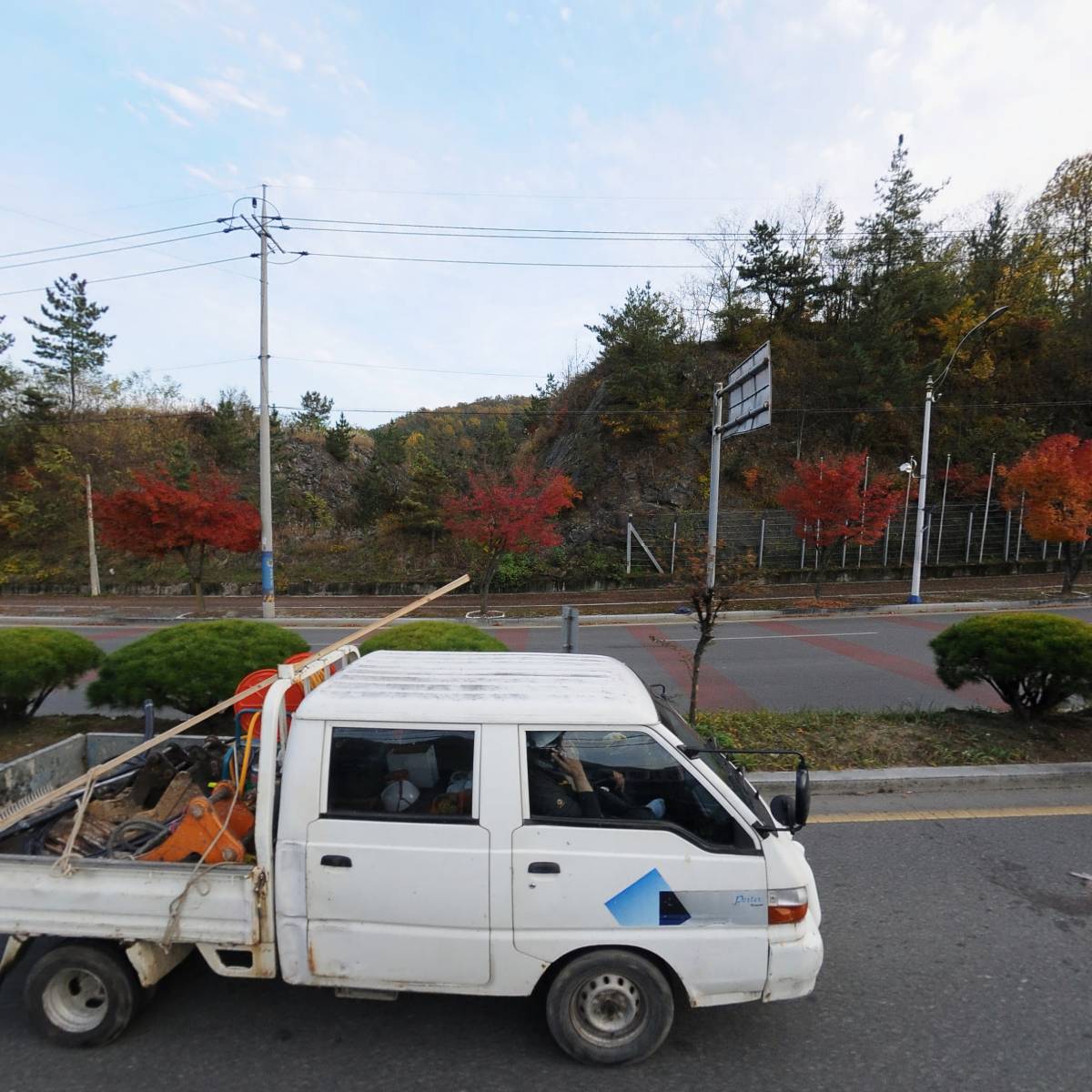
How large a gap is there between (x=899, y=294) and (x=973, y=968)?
120ft

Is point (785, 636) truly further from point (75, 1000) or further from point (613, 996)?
point (75, 1000)

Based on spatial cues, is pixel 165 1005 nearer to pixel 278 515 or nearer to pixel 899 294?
pixel 278 515

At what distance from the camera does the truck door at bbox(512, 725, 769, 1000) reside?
115 inches

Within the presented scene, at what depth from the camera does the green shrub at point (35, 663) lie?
6.82 meters

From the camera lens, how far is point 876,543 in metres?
28.8

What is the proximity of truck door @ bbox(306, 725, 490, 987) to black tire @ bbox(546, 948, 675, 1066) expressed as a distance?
0.36 m

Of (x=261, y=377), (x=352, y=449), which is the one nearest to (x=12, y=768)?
(x=261, y=377)

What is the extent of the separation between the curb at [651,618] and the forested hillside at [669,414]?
7039mm

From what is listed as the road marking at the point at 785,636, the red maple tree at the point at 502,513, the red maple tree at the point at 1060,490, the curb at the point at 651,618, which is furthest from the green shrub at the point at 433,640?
the red maple tree at the point at 1060,490

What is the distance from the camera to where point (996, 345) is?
119 feet

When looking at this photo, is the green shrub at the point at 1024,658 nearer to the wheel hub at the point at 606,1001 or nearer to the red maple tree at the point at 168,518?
the wheel hub at the point at 606,1001

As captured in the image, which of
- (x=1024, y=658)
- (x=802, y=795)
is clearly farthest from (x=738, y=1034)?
(x=1024, y=658)

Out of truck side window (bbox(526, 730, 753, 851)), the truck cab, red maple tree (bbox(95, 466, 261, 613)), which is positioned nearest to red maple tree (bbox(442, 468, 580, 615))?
red maple tree (bbox(95, 466, 261, 613))

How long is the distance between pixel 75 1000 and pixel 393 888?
1.63 metres
